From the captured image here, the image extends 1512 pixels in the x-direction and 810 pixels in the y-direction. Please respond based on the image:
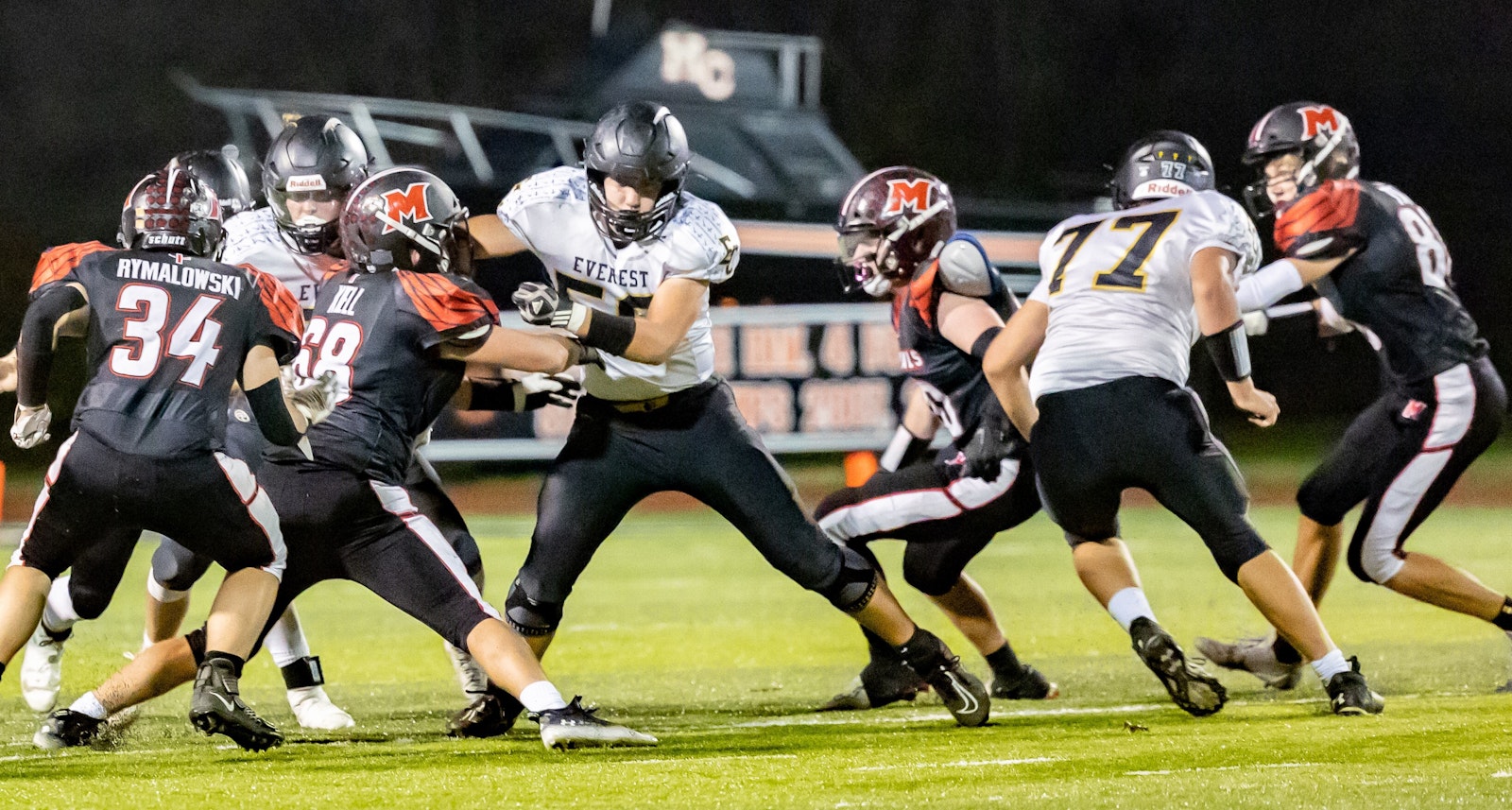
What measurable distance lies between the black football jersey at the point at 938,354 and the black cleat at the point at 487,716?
1516mm

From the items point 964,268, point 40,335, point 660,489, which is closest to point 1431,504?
point 964,268

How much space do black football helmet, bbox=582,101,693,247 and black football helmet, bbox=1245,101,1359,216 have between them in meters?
1.97

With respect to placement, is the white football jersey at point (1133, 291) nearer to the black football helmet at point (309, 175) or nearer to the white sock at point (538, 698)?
the white sock at point (538, 698)

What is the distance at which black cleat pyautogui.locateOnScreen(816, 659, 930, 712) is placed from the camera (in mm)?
4953

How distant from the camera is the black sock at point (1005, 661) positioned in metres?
5.09

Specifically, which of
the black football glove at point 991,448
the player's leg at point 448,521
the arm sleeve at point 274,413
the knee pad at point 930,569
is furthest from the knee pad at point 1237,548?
the arm sleeve at point 274,413

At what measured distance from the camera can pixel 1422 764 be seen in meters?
3.69

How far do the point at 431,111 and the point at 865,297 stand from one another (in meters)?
4.11

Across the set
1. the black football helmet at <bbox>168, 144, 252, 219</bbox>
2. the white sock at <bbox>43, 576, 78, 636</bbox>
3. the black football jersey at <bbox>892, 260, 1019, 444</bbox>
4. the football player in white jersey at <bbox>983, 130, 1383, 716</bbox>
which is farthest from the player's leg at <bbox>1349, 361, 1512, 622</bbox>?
the white sock at <bbox>43, 576, 78, 636</bbox>

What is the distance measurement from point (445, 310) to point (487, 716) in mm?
1064

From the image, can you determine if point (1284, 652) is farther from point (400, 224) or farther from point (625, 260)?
point (400, 224)

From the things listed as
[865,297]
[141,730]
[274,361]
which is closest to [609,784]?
[274,361]

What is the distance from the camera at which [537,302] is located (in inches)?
161

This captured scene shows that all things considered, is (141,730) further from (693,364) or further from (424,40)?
(424,40)
